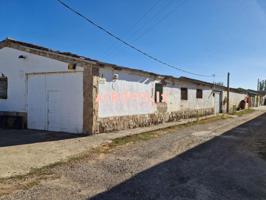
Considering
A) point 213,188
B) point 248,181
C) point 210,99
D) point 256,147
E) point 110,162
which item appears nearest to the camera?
point 213,188

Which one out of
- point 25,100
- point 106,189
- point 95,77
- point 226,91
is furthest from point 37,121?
point 226,91

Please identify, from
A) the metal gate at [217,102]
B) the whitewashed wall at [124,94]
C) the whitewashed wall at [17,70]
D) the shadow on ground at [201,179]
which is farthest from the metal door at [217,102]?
the shadow on ground at [201,179]

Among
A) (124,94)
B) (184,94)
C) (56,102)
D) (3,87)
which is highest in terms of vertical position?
(3,87)

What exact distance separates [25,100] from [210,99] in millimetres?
18766

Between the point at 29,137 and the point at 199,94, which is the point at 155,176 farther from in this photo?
the point at 199,94

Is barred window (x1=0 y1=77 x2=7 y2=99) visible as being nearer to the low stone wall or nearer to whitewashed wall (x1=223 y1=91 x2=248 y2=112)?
the low stone wall

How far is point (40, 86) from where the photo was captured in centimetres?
1393

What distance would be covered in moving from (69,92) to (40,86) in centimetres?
184

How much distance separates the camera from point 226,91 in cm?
3394

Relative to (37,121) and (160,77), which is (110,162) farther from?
(160,77)

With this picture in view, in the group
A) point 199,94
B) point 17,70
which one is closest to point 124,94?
point 17,70

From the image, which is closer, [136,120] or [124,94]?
[124,94]

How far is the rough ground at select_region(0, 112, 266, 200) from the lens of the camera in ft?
17.4

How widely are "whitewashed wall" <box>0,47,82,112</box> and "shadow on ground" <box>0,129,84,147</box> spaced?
2.16m
